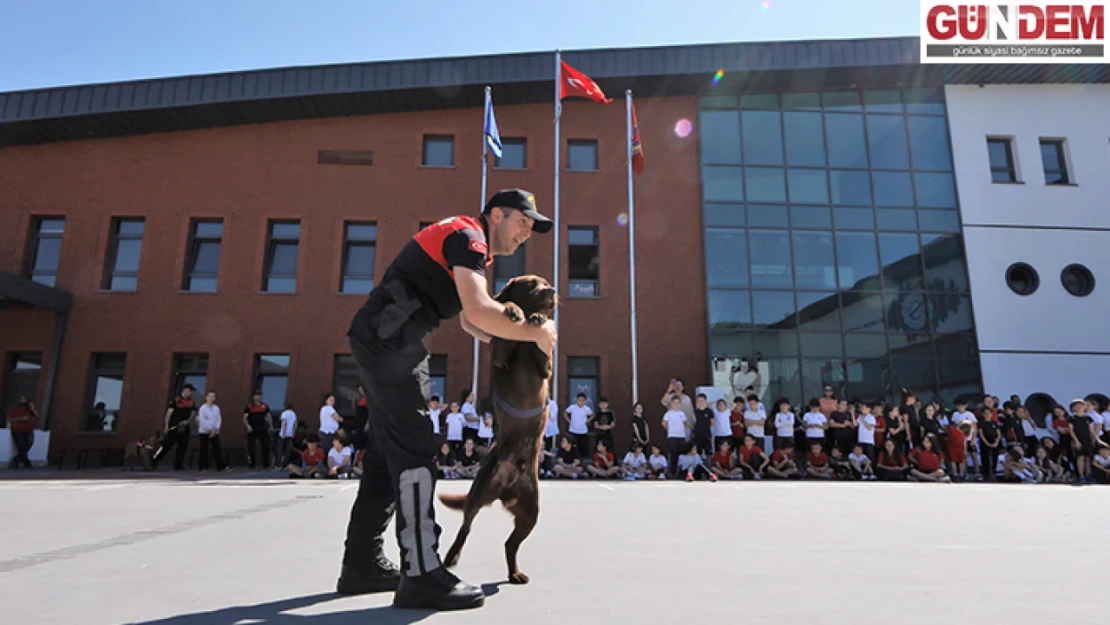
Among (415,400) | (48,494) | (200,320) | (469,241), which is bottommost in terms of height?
(48,494)

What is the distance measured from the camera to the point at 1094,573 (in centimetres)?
299

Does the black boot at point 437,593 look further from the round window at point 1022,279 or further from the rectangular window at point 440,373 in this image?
the round window at point 1022,279

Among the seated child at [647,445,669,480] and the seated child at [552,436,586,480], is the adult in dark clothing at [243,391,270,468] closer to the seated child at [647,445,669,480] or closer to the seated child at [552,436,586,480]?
the seated child at [552,436,586,480]

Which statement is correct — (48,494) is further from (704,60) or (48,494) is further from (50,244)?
(704,60)

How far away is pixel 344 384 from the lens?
17.4 meters

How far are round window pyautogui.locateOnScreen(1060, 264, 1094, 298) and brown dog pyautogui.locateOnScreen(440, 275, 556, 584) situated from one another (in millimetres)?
21308

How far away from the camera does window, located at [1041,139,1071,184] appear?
65.6ft

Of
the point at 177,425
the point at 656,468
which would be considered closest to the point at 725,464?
the point at 656,468

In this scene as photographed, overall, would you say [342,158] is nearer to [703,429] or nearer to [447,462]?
[447,462]

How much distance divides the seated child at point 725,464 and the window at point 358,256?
33.4 feet

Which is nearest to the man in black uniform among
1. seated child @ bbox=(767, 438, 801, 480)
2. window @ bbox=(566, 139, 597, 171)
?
seated child @ bbox=(767, 438, 801, 480)

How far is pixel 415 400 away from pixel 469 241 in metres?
0.69

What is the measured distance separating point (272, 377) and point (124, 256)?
5.58 metres

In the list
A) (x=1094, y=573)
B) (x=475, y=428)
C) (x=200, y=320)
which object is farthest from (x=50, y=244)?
(x=1094, y=573)
